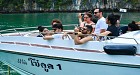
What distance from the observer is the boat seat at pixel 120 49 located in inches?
284

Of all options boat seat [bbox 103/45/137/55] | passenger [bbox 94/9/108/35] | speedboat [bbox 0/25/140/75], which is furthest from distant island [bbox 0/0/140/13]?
boat seat [bbox 103/45/137/55]

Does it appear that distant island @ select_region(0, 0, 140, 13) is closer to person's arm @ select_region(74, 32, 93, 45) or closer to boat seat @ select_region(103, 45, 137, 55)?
person's arm @ select_region(74, 32, 93, 45)

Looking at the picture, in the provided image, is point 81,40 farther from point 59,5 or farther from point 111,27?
point 59,5

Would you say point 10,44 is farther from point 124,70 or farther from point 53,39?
point 124,70

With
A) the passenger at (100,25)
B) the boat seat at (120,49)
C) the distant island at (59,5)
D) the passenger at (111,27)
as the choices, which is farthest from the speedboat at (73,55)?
the distant island at (59,5)

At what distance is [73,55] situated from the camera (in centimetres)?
790

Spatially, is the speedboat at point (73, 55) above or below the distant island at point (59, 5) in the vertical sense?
above

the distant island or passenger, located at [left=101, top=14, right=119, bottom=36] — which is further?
the distant island

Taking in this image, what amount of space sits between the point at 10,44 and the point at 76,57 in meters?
2.19

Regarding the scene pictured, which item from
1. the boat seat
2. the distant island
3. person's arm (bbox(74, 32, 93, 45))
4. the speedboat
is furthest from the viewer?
the distant island

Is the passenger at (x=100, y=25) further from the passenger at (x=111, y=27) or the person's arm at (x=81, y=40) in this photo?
the person's arm at (x=81, y=40)

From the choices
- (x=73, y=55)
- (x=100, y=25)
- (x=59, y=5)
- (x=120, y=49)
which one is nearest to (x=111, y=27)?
(x=100, y=25)

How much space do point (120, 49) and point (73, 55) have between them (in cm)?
112

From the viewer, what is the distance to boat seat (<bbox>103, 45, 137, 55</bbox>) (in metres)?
7.21
